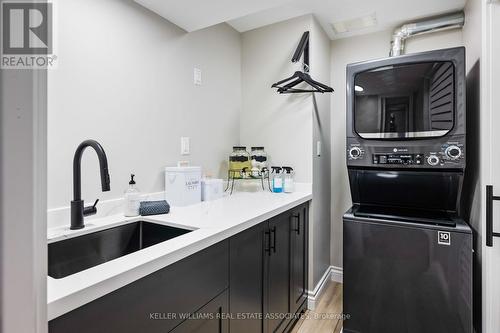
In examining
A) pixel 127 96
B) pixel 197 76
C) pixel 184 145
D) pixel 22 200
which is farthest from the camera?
pixel 197 76

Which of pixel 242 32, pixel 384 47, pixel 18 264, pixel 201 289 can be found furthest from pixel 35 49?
pixel 384 47

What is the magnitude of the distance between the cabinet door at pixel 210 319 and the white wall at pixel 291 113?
3.84ft

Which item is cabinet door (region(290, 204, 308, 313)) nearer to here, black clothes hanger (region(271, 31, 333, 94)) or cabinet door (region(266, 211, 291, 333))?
cabinet door (region(266, 211, 291, 333))

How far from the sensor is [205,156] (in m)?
2.04

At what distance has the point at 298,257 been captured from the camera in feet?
6.34

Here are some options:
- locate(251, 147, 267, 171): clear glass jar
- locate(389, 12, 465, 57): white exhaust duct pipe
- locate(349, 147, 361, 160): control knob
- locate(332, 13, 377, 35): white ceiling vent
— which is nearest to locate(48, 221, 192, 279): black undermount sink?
locate(251, 147, 267, 171): clear glass jar

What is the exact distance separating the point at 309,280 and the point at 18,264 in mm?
2058

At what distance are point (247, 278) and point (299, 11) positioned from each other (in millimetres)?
1990

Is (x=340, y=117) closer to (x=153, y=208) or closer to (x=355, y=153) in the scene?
(x=355, y=153)

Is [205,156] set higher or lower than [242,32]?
lower

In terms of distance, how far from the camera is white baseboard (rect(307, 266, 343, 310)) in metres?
2.12

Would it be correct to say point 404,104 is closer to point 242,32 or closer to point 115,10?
point 242,32

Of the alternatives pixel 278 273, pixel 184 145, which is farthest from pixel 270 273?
pixel 184 145

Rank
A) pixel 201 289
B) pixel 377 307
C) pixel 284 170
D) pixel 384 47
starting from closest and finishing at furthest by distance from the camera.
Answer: pixel 201 289 < pixel 377 307 < pixel 284 170 < pixel 384 47
